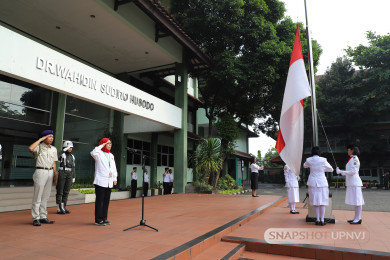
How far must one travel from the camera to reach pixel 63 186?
246 inches

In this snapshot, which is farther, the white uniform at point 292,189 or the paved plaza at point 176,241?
the white uniform at point 292,189

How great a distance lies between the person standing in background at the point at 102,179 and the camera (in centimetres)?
481

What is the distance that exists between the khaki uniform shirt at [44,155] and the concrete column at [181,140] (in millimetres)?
8179

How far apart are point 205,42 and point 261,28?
313 centimetres

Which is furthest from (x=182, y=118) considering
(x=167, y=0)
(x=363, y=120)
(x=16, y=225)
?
(x=363, y=120)

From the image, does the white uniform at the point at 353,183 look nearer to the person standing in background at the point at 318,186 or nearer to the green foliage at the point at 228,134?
the person standing in background at the point at 318,186

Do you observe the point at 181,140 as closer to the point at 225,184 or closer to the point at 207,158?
the point at 207,158

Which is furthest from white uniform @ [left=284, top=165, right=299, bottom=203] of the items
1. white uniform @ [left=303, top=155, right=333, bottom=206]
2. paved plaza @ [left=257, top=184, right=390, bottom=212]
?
paved plaza @ [left=257, top=184, right=390, bottom=212]

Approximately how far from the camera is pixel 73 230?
14.5 ft

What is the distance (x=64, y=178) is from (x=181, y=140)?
24.0 feet

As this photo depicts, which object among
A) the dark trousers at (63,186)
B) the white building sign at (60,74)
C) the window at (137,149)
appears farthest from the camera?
the window at (137,149)

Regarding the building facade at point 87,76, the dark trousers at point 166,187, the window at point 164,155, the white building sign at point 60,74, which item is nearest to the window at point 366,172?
the window at point 164,155

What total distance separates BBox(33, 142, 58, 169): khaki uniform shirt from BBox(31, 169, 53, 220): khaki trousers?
0.13m

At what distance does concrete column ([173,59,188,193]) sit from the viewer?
12.9 metres
